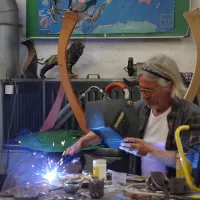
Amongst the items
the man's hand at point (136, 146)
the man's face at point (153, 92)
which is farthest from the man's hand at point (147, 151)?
the man's face at point (153, 92)

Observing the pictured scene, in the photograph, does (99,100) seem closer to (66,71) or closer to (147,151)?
(147,151)

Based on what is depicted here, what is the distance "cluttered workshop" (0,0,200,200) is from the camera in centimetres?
200

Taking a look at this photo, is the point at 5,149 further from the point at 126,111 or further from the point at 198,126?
the point at 198,126

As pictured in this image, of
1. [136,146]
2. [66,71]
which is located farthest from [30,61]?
[136,146]

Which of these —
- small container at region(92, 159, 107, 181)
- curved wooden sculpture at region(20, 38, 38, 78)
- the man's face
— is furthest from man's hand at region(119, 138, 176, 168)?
curved wooden sculpture at region(20, 38, 38, 78)

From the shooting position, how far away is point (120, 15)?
3.87m

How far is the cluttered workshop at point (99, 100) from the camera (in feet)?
6.57

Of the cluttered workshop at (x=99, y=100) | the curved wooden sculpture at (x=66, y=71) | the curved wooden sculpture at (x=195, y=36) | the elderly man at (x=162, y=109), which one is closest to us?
the cluttered workshop at (x=99, y=100)

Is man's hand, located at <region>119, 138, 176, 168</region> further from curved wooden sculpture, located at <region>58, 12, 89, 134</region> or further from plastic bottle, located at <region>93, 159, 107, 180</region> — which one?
curved wooden sculpture, located at <region>58, 12, 89, 134</region>

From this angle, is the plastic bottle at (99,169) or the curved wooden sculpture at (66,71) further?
the curved wooden sculpture at (66,71)

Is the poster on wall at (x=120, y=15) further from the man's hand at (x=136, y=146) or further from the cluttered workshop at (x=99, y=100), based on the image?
the man's hand at (x=136, y=146)

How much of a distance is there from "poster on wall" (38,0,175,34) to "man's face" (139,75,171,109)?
1.54 m

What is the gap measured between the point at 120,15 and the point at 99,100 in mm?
1841

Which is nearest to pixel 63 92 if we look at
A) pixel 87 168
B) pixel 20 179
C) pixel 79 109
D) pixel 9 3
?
pixel 79 109
